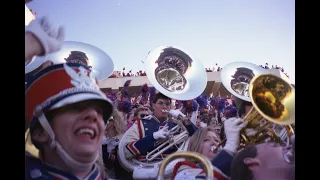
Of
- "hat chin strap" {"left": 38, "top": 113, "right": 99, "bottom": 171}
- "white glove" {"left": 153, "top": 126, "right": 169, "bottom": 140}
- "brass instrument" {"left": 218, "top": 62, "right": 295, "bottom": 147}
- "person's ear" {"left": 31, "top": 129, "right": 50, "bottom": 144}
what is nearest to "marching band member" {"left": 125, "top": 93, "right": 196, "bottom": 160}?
"white glove" {"left": 153, "top": 126, "right": 169, "bottom": 140}

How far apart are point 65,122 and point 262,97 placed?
1456 mm

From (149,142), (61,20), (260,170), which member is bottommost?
(260,170)

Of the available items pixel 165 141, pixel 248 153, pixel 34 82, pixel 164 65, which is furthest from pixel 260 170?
pixel 34 82

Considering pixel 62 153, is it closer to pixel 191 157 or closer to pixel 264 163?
pixel 191 157

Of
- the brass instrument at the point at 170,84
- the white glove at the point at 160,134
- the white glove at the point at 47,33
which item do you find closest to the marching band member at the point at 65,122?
the white glove at the point at 47,33

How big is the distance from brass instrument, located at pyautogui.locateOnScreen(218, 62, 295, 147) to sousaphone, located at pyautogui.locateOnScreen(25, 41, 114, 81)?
2.84 ft

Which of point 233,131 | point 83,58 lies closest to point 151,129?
point 233,131

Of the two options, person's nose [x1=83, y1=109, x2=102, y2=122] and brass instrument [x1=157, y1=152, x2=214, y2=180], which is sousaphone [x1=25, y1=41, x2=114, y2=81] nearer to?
person's nose [x1=83, y1=109, x2=102, y2=122]

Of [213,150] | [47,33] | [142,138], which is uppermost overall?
[47,33]

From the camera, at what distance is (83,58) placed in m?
3.34

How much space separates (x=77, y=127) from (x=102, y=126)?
174 mm

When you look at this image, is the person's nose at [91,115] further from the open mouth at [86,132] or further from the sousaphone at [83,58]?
the sousaphone at [83,58]

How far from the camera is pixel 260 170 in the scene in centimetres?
344
